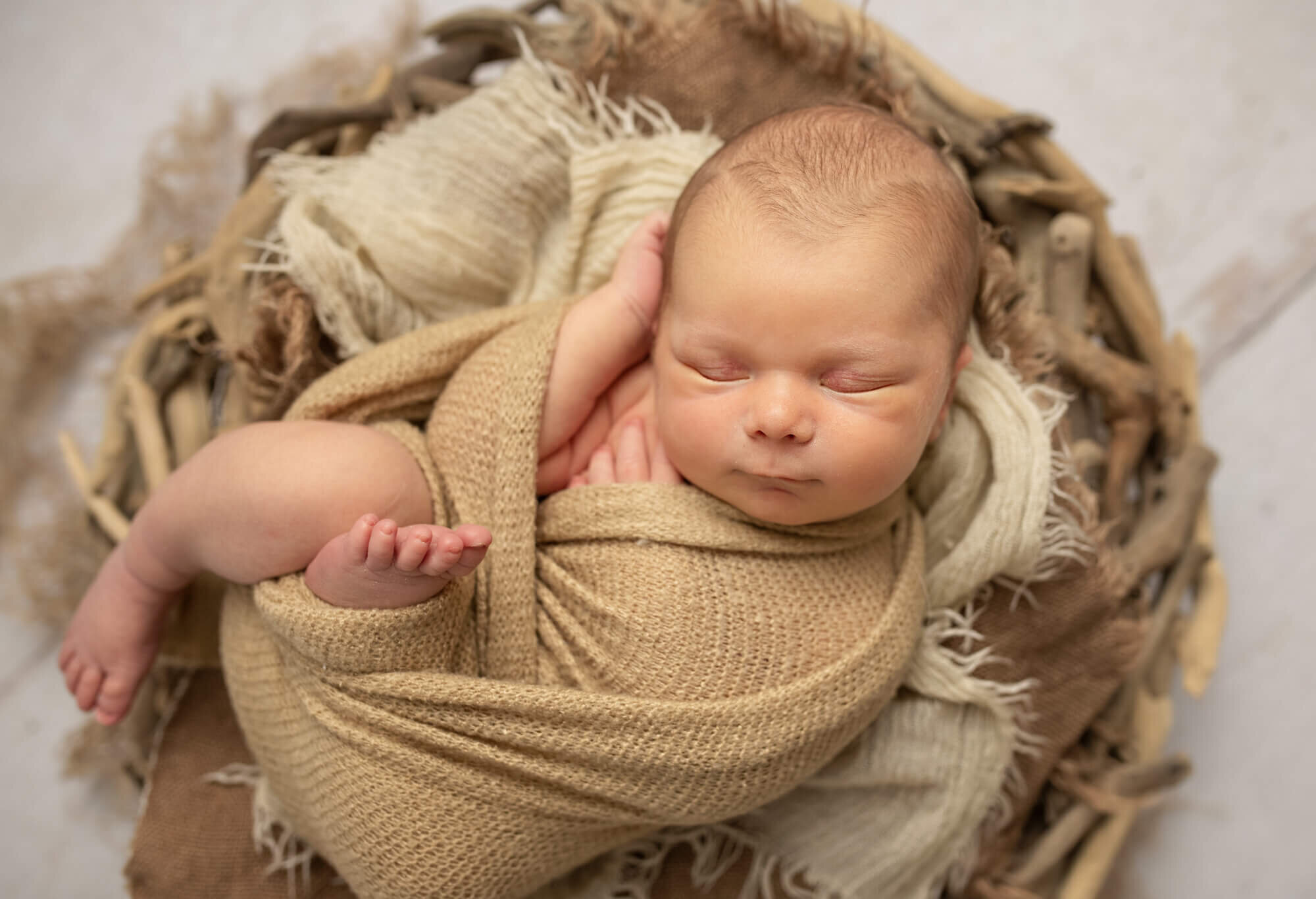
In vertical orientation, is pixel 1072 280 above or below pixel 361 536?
above

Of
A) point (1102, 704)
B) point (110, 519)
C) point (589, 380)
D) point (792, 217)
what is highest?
point (792, 217)

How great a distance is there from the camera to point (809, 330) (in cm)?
82

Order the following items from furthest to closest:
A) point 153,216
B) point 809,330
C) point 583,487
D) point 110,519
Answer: point 153,216 < point 110,519 < point 583,487 < point 809,330

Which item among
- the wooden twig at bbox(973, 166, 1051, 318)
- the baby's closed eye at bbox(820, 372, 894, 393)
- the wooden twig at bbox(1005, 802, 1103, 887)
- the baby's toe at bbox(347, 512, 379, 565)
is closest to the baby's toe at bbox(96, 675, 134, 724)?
the baby's toe at bbox(347, 512, 379, 565)

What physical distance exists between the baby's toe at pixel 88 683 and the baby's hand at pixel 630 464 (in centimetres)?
56

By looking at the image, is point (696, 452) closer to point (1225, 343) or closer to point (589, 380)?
point (589, 380)

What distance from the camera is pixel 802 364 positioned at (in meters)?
0.84

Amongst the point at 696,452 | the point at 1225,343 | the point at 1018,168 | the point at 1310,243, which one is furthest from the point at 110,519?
the point at 1310,243

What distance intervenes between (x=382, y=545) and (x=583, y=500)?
26 centimetres

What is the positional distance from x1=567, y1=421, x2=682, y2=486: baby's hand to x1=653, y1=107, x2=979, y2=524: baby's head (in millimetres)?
106

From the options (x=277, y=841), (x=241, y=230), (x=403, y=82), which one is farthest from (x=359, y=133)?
(x=277, y=841)

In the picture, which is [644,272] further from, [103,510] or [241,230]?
[103,510]

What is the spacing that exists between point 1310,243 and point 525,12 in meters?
1.28

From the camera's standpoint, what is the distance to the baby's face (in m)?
0.82
